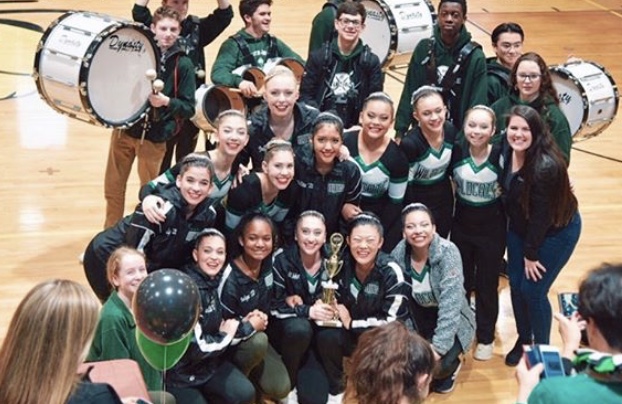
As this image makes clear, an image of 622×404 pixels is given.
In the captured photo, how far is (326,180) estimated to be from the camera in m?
5.18

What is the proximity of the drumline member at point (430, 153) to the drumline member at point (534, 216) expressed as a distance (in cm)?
32

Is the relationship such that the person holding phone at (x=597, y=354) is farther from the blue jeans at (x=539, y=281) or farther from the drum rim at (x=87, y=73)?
the drum rim at (x=87, y=73)

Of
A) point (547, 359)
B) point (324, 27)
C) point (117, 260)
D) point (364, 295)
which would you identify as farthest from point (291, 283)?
point (547, 359)

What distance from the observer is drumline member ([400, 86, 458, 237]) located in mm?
5305

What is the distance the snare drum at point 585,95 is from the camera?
6.45m

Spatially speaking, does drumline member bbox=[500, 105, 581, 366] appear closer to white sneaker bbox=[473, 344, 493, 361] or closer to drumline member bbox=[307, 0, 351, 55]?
white sneaker bbox=[473, 344, 493, 361]

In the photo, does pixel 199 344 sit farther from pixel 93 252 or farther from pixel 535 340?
pixel 535 340

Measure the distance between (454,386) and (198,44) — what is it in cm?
259

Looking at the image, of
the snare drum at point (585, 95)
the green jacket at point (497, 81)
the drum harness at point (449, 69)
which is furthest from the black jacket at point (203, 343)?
the snare drum at point (585, 95)

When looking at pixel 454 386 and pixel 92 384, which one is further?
pixel 454 386

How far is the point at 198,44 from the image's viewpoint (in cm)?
653

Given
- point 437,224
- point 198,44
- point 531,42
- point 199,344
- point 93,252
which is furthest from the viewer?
point 531,42

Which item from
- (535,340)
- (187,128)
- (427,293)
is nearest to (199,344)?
(427,293)

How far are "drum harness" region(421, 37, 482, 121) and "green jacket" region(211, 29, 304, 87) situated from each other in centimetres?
92
